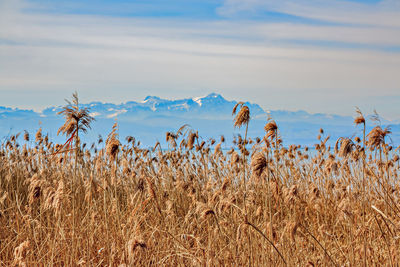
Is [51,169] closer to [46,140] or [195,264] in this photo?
[46,140]

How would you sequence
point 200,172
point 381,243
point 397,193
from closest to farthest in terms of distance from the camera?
point 381,243 → point 397,193 → point 200,172

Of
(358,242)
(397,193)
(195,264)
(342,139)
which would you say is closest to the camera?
(195,264)

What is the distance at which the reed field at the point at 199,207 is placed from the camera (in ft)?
10.8

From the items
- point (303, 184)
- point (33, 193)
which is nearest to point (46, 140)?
point (303, 184)

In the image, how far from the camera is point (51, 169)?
779 cm

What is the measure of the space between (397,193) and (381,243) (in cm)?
207

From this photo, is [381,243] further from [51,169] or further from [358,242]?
[51,169]

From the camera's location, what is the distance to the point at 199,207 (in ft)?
10.5

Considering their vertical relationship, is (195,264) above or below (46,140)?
below

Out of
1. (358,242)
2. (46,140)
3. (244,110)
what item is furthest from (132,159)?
(244,110)

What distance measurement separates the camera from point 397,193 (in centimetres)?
667

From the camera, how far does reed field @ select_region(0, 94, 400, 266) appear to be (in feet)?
10.8

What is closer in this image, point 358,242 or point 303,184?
point 358,242

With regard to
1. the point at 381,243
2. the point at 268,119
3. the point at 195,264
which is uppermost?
the point at 268,119
